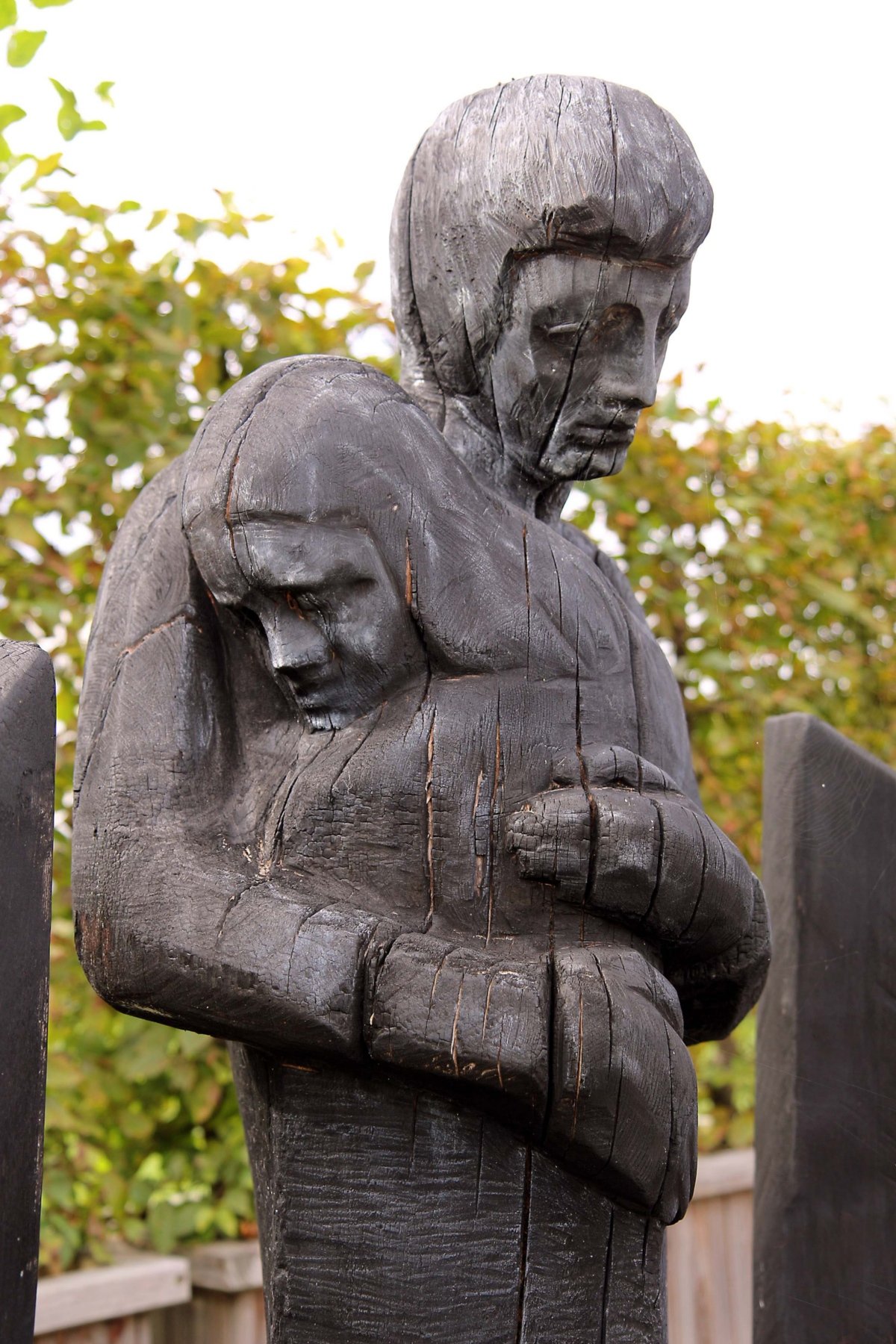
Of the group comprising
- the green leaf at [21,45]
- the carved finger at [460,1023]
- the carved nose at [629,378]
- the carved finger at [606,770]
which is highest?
the green leaf at [21,45]

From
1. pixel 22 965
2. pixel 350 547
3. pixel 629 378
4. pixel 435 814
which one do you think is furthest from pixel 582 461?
pixel 22 965

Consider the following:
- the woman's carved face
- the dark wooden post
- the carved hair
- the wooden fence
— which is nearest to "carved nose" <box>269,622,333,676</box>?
the woman's carved face

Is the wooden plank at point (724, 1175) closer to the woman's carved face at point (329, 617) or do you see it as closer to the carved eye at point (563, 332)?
the woman's carved face at point (329, 617)

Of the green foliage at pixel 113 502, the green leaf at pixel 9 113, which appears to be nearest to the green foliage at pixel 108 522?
the green foliage at pixel 113 502

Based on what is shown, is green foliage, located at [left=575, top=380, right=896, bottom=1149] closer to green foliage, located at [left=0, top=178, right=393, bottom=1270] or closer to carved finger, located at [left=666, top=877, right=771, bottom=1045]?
green foliage, located at [left=0, top=178, right=393, bottom=1270]

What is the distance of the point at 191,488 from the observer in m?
1.58

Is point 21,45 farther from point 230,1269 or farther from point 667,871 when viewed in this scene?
point 230,1269

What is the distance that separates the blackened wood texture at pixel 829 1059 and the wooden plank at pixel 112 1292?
54.2 inches

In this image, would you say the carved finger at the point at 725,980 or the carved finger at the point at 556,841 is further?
the carved finger at the point at 725,980

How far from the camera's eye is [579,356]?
1.66 meters

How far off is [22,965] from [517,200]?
37.9 inches

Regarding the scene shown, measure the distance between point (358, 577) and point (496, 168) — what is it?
0.49m

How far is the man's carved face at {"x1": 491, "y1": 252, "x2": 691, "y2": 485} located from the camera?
5.31 feet

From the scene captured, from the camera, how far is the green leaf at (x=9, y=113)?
2088 mm
